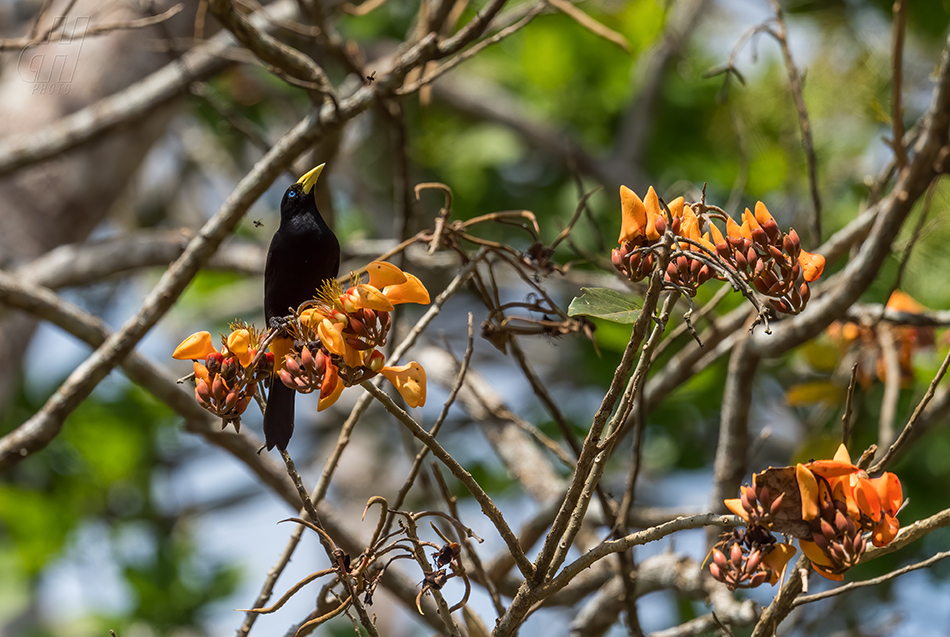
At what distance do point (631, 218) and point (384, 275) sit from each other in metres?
0.33

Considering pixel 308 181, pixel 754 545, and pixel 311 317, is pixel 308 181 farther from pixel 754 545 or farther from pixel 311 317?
pixel 754 545

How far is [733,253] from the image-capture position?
1.10 m

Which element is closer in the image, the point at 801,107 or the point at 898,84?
the point at 898,84

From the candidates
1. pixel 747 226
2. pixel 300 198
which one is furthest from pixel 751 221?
pixel 300 198

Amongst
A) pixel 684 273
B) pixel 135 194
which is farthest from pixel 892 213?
pixel 135 194

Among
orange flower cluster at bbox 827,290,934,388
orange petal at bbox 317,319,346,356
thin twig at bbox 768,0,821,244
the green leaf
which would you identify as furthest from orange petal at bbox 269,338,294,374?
orange flower cluster at bbox 827,290,934,388

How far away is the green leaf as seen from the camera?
3.50 feet

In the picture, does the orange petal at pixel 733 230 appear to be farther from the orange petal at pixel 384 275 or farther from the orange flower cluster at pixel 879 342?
the orange flower cluster at pixel 879 342

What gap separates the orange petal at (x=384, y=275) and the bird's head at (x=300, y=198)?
248 millimetres

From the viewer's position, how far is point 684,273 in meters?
1.06

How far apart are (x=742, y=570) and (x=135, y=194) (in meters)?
6.54

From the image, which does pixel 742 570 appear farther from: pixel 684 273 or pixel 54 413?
pixel 54 413
